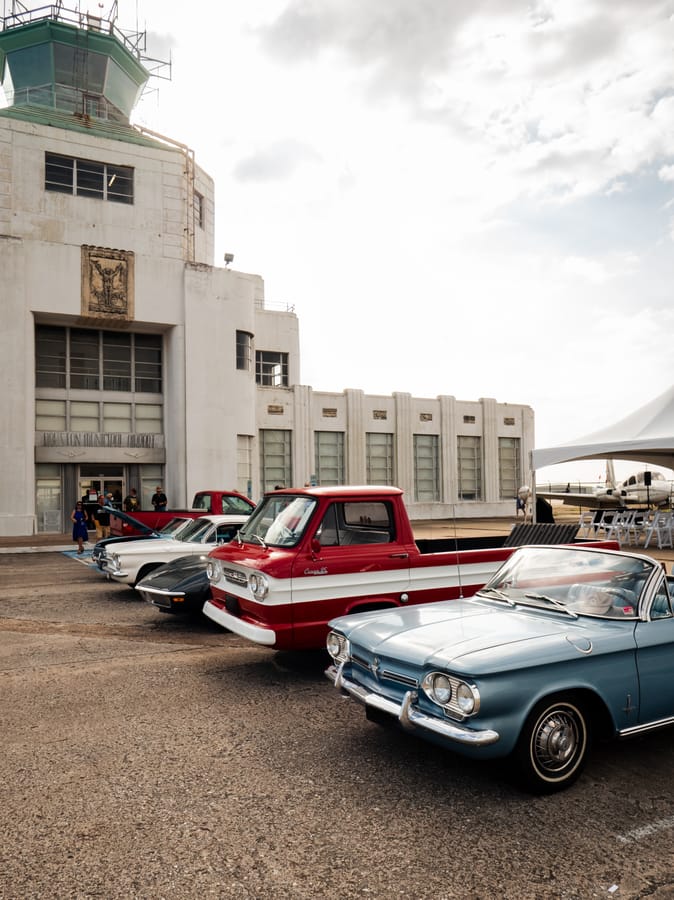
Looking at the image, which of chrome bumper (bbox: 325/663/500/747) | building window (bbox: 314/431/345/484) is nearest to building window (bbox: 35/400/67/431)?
building window (bbox: 314/431/345/484)

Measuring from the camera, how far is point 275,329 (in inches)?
1305

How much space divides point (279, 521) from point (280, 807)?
3.39 metres

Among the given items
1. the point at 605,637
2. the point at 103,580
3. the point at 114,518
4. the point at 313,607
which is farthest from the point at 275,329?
the point at 605,637

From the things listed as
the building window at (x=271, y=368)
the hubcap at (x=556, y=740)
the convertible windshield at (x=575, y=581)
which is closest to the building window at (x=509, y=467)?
the building window at (x=271, y=368)

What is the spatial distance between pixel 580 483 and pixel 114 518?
2099 inches

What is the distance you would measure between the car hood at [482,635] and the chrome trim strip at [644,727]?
20.0 inches

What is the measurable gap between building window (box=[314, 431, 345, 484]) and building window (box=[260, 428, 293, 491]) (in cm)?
163

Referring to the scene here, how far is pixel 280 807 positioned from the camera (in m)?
3.87

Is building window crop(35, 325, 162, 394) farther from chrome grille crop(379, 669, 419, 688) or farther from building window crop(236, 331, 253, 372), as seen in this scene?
chrome grille crop(379, 669, 419, 688)

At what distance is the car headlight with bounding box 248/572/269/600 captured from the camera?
6.14 meters

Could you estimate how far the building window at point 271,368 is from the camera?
1303 inches

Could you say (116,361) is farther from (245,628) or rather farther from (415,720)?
(415,720)

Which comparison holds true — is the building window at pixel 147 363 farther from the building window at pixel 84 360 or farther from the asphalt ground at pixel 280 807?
the asphalt ground at pixel 280 807

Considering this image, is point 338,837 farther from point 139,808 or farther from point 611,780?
point 611,780
